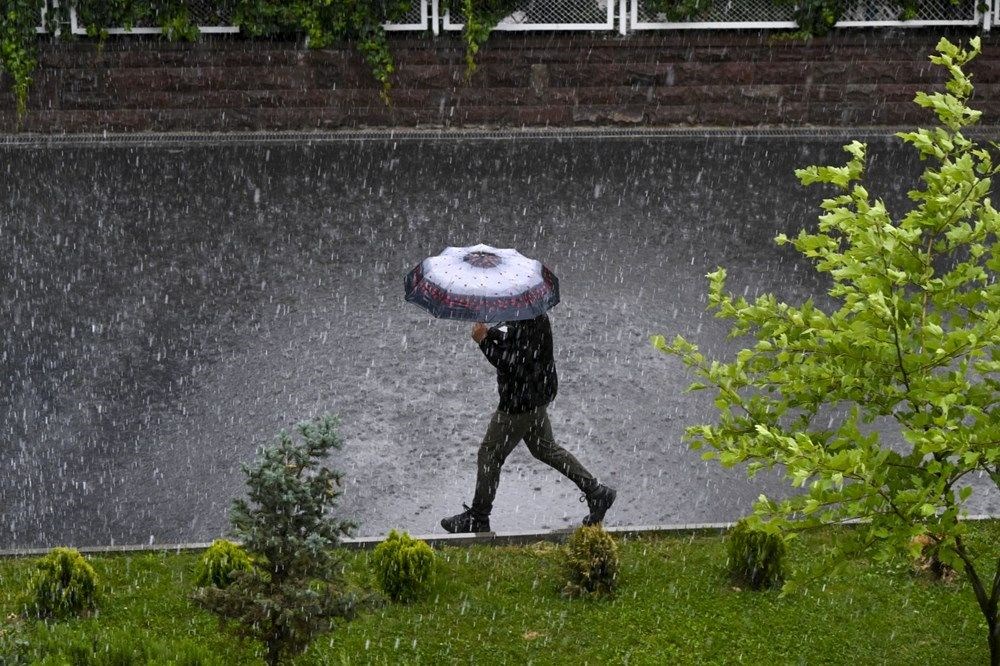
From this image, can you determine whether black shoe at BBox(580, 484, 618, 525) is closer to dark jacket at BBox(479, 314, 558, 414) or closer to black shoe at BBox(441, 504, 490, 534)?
black shoe at BBox(441, 504, 490, 534)

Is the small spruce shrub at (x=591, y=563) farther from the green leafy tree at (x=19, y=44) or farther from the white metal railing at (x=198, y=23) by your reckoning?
the green leafy tree at (x=19, y=44)

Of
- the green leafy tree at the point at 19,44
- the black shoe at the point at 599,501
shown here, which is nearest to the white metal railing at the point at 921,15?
the green leafy tree at the point at 19,44

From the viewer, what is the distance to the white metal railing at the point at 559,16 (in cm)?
1955

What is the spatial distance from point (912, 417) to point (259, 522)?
2968 mm

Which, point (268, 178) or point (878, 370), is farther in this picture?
point (268, 178)

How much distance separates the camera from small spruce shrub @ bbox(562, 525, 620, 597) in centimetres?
777

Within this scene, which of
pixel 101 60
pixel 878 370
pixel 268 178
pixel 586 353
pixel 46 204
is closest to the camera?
pixel 878 370

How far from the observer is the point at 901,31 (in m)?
19.8

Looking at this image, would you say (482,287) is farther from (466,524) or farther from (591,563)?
(591,563)

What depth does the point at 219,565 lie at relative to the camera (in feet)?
24.7

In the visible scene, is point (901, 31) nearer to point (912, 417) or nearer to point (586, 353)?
point (586, 353)

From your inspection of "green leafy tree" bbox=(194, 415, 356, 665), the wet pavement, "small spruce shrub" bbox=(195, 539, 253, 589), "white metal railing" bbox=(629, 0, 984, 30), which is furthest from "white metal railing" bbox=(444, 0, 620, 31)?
"green leafy tree" bbox=(194, 415, 356, 665)

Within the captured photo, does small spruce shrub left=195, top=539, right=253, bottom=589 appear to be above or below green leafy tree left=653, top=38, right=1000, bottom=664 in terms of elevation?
below

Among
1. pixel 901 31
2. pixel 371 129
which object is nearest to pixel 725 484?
pixel 371 129
